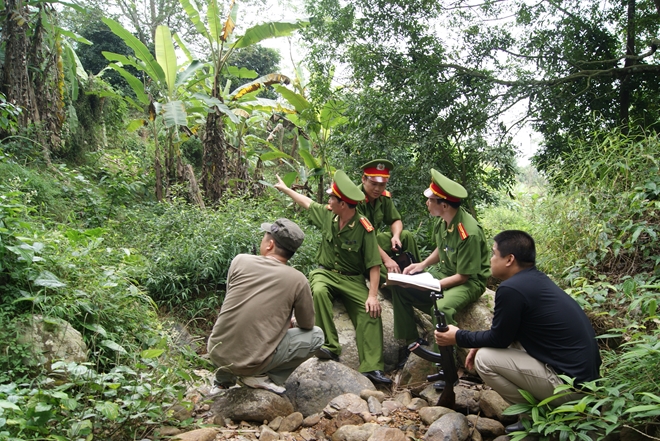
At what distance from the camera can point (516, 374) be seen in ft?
9.96

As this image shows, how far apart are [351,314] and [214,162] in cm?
413

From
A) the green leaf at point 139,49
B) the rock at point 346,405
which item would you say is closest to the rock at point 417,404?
the rock at point 346,405

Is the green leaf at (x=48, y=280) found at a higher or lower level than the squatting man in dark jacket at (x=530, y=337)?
higher

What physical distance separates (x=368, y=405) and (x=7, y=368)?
93.4 inches

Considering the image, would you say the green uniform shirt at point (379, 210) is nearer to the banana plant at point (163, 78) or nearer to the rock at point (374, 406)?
the rock at point (374, 406)

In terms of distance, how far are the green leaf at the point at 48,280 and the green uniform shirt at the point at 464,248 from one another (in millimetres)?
3019

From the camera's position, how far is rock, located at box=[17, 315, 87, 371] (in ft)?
10.1

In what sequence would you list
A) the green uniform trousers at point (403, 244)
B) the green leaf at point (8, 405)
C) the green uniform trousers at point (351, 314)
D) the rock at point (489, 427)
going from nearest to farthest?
the green leaf at point (8, 405)
the rock at point (489, 427)
the green uniform trousers at point (351, 314)
the green uniform trousers at point (403, 244)

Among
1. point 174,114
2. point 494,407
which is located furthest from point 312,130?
point 494,407

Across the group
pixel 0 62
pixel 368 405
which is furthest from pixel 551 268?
pixel 0 62

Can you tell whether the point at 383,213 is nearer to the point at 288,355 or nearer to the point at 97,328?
the point at 288,355

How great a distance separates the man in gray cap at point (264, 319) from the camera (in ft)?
11.4

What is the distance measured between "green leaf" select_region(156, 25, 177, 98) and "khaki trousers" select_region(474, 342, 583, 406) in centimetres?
658

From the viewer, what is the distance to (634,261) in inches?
173
